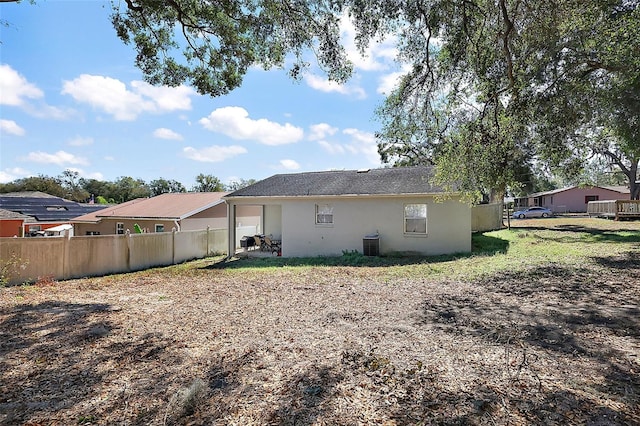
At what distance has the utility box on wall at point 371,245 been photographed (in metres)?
13.9

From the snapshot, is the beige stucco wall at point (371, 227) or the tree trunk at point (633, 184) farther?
the tree trunk at point (633, 184)

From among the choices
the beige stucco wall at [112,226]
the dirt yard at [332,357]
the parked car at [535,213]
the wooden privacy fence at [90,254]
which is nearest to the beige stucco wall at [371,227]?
the wooden privacy fence at [90,254]

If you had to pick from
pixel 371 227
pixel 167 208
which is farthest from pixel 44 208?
pixel 371 227

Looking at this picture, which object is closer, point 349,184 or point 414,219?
point 414,219

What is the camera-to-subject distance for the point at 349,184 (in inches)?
613

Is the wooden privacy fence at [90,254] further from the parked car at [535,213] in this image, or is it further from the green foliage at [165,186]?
the green foliage at [165,186]

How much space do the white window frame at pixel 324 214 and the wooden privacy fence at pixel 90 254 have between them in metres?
5.95

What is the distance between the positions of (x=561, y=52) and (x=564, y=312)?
6.19m

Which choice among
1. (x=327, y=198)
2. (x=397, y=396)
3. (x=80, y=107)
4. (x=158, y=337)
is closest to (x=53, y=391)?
(x=158, y=337)

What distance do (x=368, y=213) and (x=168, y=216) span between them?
11300 mm

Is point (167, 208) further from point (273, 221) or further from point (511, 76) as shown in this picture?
point (511, 76)

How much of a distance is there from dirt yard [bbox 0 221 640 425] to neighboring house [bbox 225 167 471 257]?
5.95 m

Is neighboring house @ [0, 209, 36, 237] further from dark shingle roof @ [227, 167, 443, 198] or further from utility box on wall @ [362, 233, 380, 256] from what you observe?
utility box on wall @ [362, 233, 380, 256]

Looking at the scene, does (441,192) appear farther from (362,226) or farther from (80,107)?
(80,107)
